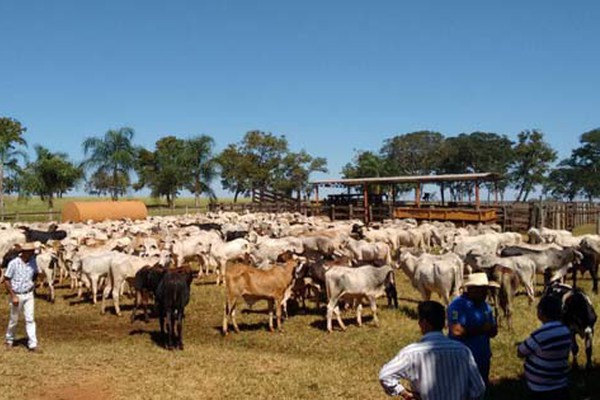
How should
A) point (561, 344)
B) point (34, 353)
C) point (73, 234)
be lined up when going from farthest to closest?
point (73, 234) → point (34, 353) → point (561, 344)

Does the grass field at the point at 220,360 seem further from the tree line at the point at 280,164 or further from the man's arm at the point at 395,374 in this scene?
the tree line at the point at 280,164

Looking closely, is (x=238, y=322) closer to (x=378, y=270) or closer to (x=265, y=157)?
(x=378, y=270)

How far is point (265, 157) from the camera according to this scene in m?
71.6

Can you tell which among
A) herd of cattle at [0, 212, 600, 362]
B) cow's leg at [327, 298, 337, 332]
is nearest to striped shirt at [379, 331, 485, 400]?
herd of cattle at [0, 212, 600, 362]

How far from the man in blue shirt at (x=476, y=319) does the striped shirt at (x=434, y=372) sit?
1663mm

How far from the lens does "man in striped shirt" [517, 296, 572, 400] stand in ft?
17.8

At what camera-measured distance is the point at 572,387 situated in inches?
336

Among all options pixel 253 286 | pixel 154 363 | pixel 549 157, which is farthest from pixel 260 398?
pixel 549 157

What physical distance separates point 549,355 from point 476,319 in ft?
3.28

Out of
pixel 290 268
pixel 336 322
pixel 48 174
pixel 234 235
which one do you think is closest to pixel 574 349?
pixel 336 322

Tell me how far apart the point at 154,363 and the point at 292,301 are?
5.42 meters

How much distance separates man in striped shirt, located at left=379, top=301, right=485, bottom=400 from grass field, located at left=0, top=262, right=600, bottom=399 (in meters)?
4.36

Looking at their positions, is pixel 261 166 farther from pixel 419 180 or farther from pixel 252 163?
pixel 419 180

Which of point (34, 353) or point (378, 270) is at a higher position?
point (378, 270)
